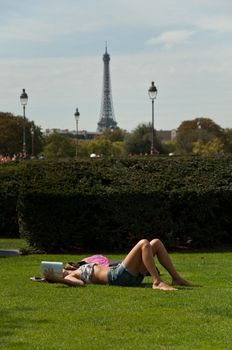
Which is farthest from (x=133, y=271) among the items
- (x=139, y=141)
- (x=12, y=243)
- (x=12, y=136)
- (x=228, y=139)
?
(x=228, y=139)

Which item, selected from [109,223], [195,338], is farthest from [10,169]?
[195,338]

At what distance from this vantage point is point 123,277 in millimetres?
9977

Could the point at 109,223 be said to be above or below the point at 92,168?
below

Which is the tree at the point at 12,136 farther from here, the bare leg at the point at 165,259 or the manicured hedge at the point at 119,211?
the bare leg at the point at 165,259

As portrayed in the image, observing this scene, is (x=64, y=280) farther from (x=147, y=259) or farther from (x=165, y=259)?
(x=165, y=259)

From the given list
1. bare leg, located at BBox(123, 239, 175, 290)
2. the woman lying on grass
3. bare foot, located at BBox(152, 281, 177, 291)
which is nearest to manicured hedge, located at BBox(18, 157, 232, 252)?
the woman lying on grass

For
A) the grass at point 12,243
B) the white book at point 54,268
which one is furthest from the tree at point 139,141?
the white book at point 54,268

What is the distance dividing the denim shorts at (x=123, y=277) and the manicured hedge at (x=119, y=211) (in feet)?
19.3

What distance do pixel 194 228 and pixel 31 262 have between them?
13.4 feet

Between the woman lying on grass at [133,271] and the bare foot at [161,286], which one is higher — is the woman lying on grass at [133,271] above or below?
above

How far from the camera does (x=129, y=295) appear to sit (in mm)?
9188

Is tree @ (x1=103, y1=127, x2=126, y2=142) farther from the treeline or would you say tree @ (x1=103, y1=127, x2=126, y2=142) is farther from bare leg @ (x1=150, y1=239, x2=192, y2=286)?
bare leg @ (x1=150, y1=239, x2=192, y2=286)

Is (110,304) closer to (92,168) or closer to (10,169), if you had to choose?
(92,168)

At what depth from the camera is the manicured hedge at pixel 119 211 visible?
16.0 metres
